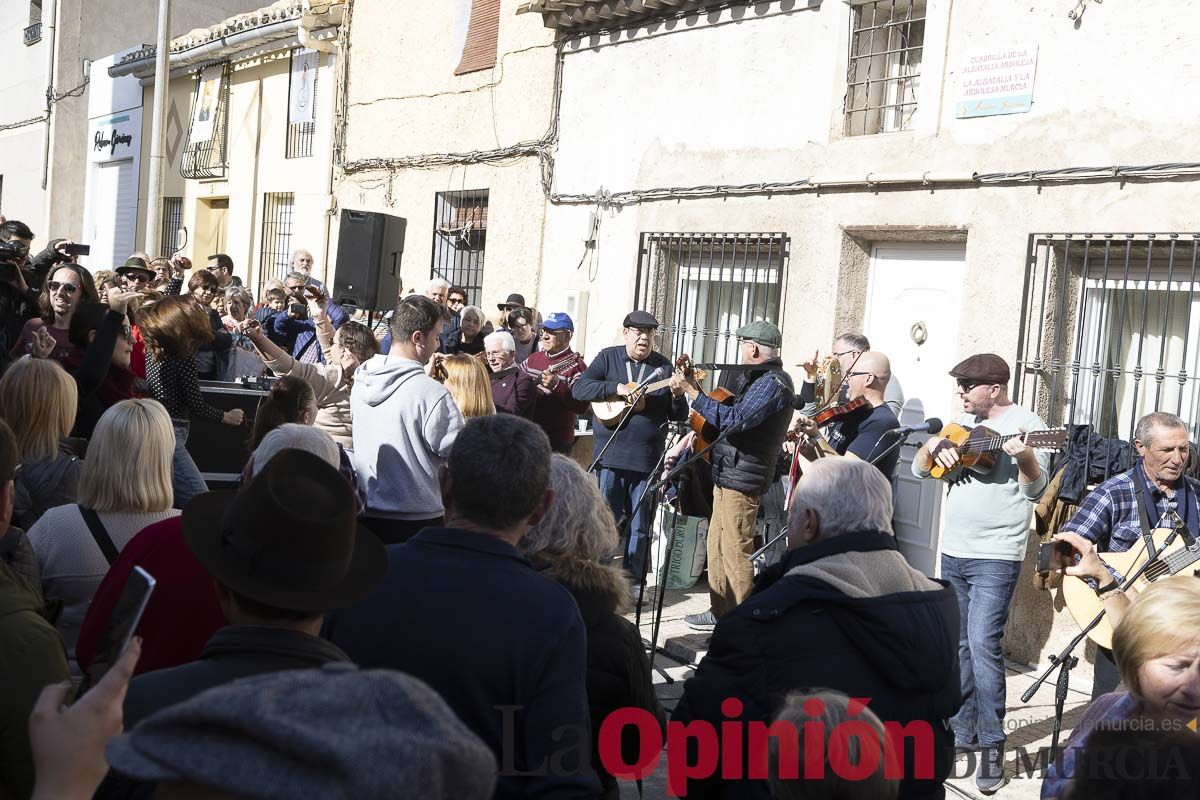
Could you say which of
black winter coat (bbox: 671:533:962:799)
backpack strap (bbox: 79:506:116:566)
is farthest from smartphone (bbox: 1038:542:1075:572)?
backpack strap (bbox: 79:506:116:566)

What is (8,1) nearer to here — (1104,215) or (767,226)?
(767,226)

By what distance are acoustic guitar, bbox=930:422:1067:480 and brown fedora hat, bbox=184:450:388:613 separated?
396cm

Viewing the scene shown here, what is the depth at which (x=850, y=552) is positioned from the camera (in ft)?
9.93

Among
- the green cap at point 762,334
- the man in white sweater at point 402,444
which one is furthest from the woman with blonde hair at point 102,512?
the green cap at point 762,334

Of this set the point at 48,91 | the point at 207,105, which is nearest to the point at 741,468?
the point at 207,105

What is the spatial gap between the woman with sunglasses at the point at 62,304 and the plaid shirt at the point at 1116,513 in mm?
5288

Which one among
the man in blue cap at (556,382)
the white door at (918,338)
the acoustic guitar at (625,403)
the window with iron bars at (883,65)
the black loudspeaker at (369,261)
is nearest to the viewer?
the white door at (918,338)

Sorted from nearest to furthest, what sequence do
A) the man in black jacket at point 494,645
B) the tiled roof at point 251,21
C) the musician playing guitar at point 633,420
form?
1. the man in black jacket at point 494,645
2. the musician playing guitar at point 633,420
3. the tiled roof at point 251,21

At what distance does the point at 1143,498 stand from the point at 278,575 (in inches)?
166

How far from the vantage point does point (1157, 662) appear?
101 inches

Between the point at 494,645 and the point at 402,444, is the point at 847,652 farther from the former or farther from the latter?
the point at 402,444

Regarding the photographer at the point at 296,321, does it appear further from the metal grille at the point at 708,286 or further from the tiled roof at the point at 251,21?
the tiled roof at the point at 251,21

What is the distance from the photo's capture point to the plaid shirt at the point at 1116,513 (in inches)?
196

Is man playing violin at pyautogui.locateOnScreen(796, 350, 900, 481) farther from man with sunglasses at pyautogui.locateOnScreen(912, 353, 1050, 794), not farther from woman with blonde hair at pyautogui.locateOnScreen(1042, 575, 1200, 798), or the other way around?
woman with blonde hair at pyautogui.locateOnScreen(1042, 575, 1200, 798)
